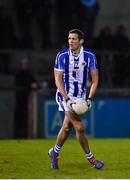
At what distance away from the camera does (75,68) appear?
1173 cm

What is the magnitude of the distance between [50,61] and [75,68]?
11.7 meters

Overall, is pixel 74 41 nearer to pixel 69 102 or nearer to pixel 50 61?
pixel 69 102

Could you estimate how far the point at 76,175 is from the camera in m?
10.9

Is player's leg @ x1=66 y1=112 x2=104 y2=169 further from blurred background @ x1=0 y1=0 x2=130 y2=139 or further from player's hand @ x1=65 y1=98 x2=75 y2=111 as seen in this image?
blurred background @ x1=0 y1=0 x2=130 y2=139

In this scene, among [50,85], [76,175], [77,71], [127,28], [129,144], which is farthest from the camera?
[127,28]

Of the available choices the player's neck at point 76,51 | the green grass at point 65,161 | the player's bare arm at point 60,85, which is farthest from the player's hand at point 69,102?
the green grass at point 65,161

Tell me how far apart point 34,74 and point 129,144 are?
19.9 ft

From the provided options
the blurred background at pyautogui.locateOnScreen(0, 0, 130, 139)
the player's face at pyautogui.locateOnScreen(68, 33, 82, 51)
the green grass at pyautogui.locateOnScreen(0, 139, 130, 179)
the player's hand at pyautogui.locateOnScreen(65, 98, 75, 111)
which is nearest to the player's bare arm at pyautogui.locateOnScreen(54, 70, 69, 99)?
the player's hand at pyautogui.locateOnScreen(65, 98, 75, 111)

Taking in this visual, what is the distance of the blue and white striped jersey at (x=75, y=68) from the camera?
11.7 m

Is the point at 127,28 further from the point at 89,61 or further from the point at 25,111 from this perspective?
the point at 89,61

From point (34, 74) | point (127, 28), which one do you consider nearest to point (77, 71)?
point (34, 74)

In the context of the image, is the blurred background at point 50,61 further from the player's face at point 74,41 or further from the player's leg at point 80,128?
the player's face at point 74,41

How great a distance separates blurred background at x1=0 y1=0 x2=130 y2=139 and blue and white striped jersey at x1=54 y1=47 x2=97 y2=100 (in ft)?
28.6

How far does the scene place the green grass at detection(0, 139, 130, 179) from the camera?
36.0ft
